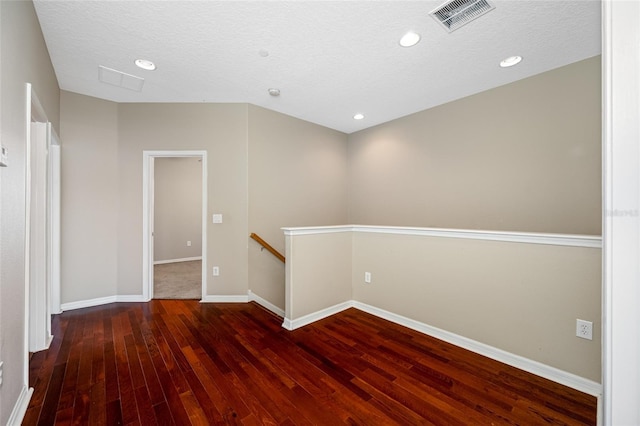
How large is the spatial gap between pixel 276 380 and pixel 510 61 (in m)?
3.52

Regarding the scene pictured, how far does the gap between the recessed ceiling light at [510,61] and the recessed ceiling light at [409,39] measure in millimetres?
990

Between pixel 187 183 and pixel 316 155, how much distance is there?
12.7 ft

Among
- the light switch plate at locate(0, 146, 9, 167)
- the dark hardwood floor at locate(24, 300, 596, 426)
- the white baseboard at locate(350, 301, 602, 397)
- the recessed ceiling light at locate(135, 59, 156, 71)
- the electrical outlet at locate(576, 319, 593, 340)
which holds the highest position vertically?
the recessed ceiling light at locate(135, 59, 156, 71)

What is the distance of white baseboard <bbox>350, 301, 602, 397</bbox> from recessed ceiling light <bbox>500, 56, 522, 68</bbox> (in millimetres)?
2666

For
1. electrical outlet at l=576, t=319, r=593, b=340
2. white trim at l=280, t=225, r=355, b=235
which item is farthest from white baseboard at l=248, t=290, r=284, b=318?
electrical outlet at l=576, t=319, r=593, b=340

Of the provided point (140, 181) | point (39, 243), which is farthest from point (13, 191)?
point (140, 181)

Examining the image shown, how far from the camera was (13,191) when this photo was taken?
1.45 m

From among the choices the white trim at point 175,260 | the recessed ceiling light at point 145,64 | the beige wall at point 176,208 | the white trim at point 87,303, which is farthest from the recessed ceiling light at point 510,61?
the white trim at point 175,260

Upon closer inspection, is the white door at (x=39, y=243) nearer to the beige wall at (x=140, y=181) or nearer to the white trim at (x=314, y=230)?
the beige wall at (x=140, y=181)

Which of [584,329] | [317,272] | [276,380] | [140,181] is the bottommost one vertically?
[276,380]

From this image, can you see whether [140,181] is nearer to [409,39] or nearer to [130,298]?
→ [130,298]

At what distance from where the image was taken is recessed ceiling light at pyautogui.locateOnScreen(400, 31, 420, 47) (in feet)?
6.81

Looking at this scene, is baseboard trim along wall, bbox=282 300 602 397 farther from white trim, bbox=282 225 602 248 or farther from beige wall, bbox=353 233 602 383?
white trim, bbox=282 225 602 248

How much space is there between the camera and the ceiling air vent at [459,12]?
1.77 meters
